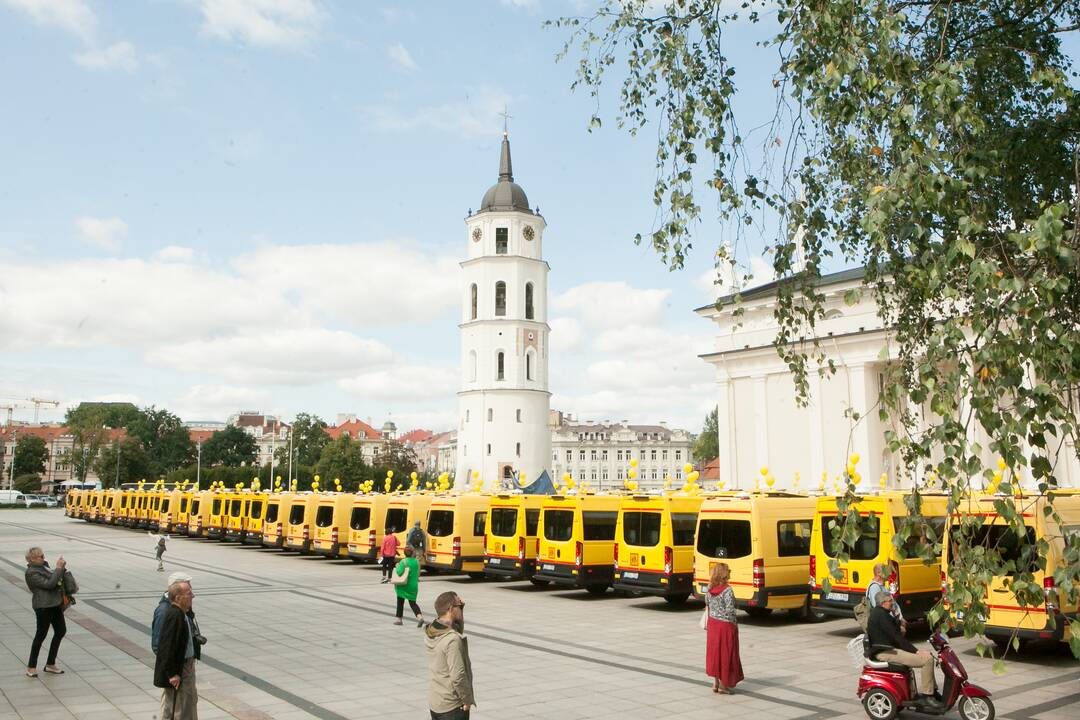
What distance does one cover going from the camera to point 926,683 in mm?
9438

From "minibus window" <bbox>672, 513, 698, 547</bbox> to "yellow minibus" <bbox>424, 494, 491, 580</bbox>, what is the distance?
6.24 metres

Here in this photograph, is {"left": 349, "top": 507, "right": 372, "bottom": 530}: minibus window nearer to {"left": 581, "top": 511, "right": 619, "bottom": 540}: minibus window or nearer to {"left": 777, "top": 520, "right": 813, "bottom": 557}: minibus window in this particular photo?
{"left": 581, "top": 511, "right": 619, "bottom": 540}: minibus window

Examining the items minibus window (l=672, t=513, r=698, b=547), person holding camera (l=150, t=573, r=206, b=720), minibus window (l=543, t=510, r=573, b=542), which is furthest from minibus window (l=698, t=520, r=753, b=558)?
person holding camera (l=150, t=573, r=206, b=720)

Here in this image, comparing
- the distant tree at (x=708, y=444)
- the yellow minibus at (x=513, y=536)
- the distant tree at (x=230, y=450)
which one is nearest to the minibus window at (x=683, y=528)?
the yellow minibus at (x=513, y=536)

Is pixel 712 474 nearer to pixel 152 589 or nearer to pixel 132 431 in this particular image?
pixel 132 431

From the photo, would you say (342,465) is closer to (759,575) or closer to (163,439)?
(163,439)

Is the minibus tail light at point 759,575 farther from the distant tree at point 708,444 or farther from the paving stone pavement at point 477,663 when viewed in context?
the distant tree at point 708,444

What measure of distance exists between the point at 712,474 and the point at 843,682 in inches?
4137

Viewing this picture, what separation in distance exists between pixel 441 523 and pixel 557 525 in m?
4.65

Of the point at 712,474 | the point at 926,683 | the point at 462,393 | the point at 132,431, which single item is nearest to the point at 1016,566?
the point at 926,683

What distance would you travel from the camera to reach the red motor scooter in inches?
357

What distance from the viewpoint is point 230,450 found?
130 m

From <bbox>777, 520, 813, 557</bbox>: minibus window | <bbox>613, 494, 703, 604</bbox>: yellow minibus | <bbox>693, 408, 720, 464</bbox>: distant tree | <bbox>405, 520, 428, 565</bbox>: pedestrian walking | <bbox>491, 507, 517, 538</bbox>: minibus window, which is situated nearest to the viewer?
<bbox>777, 520, 813, 557</bbox>: minibus window

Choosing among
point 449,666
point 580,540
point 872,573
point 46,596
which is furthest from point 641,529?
point 449,666
